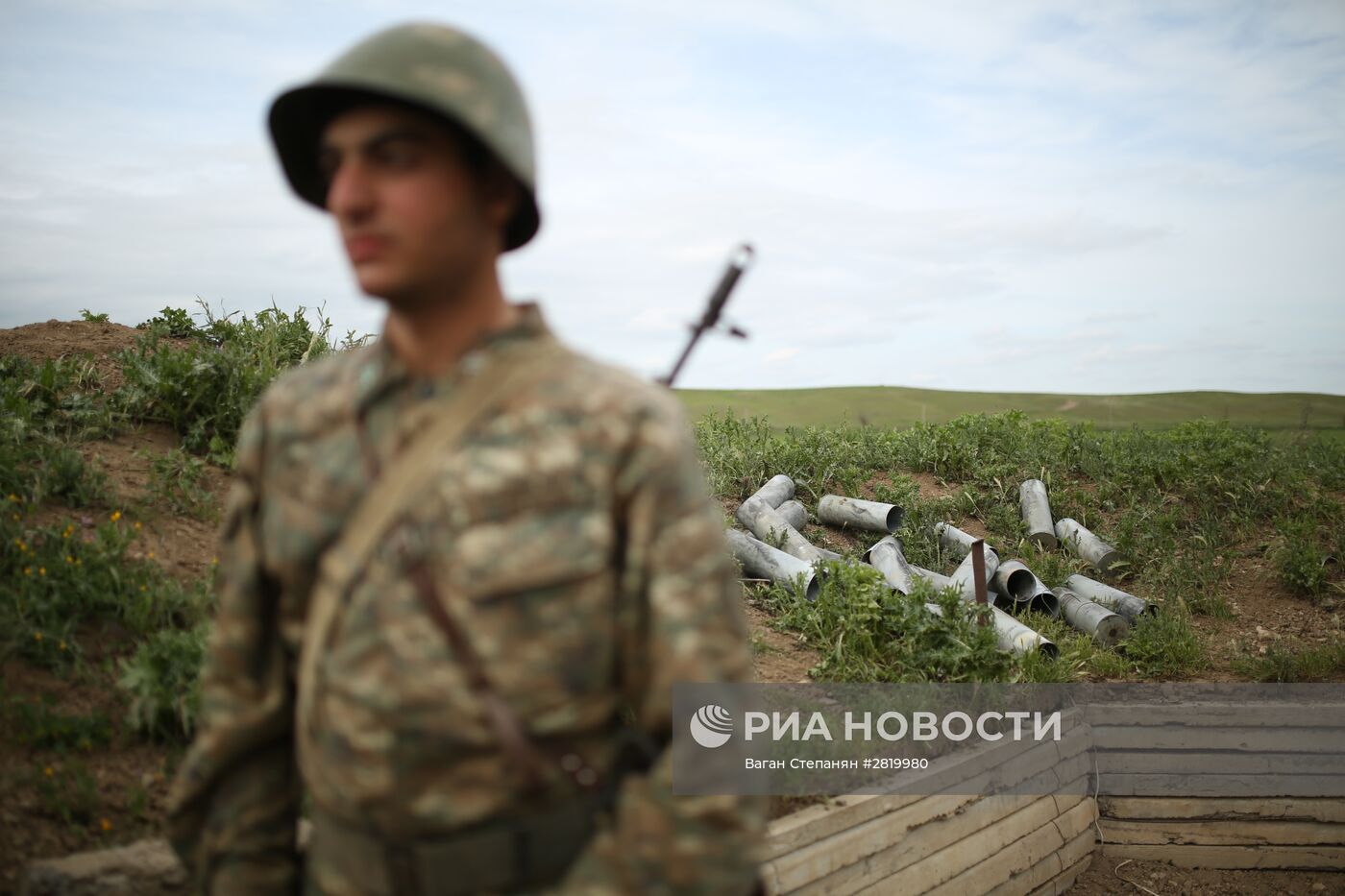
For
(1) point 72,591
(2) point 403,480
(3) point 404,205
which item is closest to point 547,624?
(2) point 403,480

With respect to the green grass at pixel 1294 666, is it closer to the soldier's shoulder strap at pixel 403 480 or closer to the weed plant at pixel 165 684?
the weed plant at pixel 165 684

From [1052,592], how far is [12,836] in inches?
250

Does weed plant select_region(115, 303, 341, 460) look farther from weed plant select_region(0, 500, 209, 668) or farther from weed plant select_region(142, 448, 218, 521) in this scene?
weed plant select_region(0, 500, 209, 668)

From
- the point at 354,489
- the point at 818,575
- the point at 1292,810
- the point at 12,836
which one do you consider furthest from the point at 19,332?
the point at 1292,810

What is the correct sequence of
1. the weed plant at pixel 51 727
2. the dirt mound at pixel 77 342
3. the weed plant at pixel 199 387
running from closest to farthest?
the weed plant at pixel 51 727 < the weed plant at pixel 199 387 < the dirt mound at pixel 77 342

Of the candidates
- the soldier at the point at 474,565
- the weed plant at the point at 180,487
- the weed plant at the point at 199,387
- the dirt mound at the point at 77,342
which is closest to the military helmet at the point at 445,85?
the soldier at the point at 474,565

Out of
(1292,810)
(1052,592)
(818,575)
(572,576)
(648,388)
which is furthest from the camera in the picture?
(1052,592)

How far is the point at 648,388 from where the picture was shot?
1.66m

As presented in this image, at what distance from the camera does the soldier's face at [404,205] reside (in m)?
1.62

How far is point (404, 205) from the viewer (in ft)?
5.29

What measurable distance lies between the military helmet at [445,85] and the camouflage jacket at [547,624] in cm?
33

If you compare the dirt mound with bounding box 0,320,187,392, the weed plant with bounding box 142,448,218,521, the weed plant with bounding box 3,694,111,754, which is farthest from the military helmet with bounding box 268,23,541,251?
the dirt mound with bounding box 0,320,187,392

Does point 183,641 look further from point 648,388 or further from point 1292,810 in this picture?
point 1292,810

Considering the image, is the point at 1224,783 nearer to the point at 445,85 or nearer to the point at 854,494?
the point at 854,494
